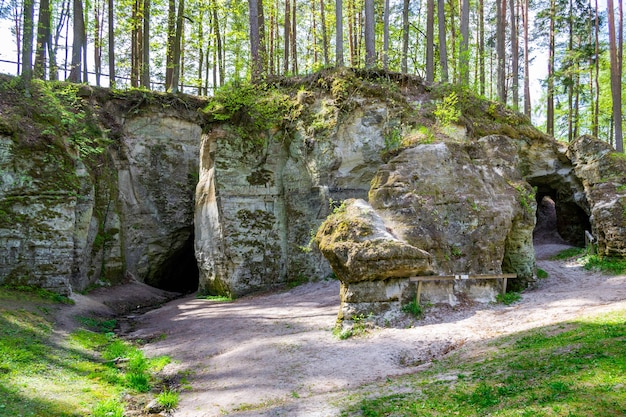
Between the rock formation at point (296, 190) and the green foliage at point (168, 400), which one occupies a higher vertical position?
the rock formation at point (296, 190)

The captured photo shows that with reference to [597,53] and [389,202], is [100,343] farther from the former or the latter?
[597,53]

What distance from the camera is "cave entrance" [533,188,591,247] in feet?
68.3

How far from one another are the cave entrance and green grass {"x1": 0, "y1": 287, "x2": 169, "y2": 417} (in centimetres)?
1905

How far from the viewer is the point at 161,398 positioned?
26.1 feet

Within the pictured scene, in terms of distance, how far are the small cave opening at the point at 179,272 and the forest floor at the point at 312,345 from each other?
28.3ft

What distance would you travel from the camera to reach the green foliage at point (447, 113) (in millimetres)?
16344

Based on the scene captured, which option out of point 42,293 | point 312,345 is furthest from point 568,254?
point 42,293

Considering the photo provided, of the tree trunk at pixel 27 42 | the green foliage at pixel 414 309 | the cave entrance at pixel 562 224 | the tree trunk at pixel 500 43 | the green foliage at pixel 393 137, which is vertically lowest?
the green foliage at pixel 414 309

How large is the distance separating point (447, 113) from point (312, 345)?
399 inches

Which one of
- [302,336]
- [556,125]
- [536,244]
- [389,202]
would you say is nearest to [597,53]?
[556,125]

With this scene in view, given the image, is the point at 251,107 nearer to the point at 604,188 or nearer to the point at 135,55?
the point at 135,55

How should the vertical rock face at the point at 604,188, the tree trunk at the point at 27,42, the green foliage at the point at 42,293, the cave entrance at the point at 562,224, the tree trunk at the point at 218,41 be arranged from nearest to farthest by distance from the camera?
the green foliage at the point at 42,293
the vertical rock face at the point at 604,188
the tree trunk at the point at 27,42
the cave entrance at the point at 562,224
the tree trunk at the point at 218,41

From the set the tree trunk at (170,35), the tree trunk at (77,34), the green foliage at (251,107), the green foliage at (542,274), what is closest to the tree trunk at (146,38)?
the tree trunk at (170,35)

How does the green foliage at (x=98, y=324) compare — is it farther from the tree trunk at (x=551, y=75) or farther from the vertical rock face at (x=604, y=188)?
the tree trunk at (x=551, y=75)
